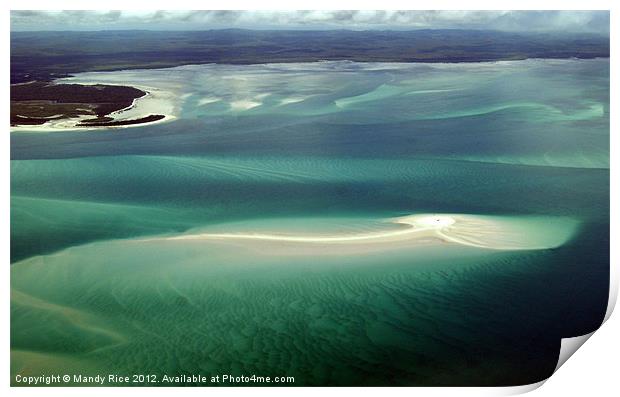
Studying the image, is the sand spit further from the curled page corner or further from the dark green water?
the curled page corner

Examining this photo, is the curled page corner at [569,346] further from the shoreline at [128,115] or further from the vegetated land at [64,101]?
the vegetated land at [64,101]

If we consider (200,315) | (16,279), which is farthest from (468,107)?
(16,279)

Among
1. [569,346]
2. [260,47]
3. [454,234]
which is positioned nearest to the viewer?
[569,346]

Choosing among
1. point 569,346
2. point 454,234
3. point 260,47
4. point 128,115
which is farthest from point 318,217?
point 569,346

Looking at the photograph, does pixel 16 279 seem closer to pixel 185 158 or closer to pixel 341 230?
pixel 185 158

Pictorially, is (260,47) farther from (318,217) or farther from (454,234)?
(454,234)

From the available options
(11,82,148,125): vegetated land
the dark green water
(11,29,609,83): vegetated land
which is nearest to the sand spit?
the dark green water
